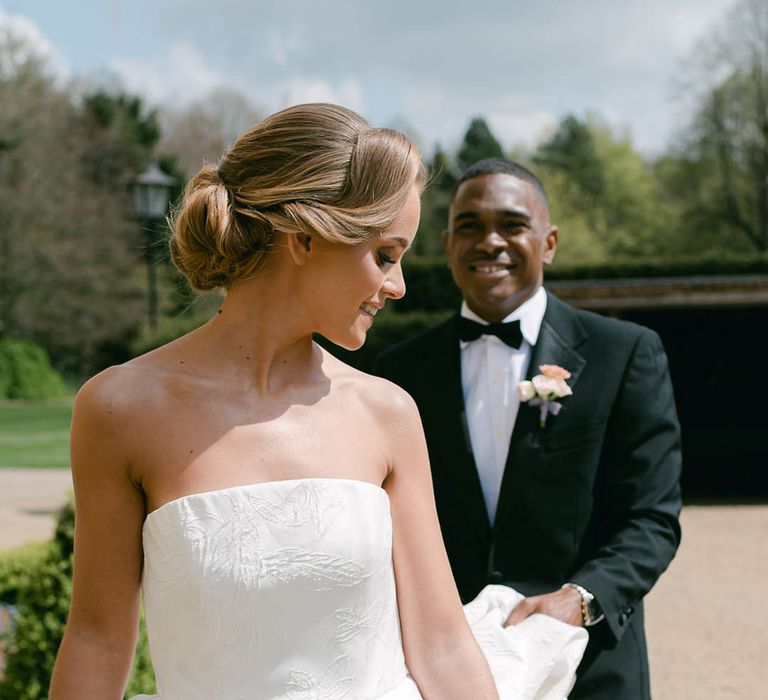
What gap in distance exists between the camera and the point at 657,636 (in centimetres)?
785

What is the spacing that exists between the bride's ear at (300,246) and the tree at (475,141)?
3779cm

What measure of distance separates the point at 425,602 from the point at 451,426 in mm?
1197

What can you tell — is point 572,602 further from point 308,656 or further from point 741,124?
point 741,124

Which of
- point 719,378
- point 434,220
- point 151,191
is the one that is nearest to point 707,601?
point 719,378

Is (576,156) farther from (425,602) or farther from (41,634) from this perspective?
(425,602)

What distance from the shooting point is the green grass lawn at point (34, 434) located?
1889cm

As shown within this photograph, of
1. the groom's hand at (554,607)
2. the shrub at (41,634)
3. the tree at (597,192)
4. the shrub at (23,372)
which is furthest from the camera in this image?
the tree at (597,192)

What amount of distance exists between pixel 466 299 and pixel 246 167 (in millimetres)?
1690

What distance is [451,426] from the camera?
2934mm

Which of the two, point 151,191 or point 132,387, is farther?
point 151,191

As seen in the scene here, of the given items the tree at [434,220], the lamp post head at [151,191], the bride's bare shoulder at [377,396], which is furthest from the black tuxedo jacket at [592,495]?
the tree at [434,220]

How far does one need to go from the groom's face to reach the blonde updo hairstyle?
1.38 m

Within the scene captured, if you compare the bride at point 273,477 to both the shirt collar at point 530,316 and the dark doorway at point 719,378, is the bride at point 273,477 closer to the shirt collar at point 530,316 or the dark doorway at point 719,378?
the shirt collar at point 530,316

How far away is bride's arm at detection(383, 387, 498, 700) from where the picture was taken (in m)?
1.74
